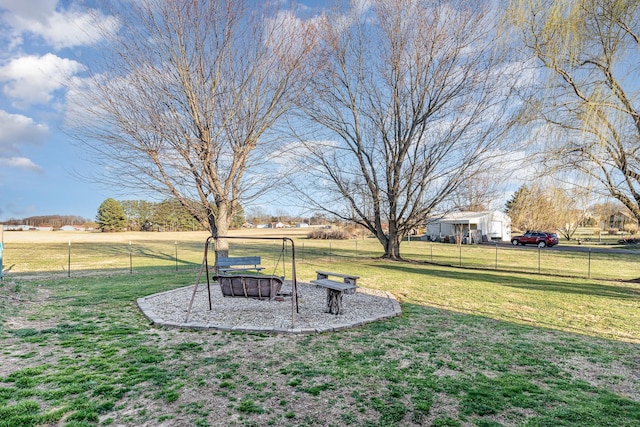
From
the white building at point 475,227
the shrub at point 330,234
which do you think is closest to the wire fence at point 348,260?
the white building at point 475,227

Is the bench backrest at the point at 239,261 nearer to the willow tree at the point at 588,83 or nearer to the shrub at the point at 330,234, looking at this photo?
the willow tree at the point at 588,83

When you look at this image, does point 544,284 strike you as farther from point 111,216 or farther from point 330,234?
point 111,216

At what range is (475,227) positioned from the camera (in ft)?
117

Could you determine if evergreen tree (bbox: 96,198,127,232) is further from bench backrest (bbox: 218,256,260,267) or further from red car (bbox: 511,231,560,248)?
red car (bbox: 511,231,560,248)

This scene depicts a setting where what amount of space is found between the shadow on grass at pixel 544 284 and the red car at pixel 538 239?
2047cm

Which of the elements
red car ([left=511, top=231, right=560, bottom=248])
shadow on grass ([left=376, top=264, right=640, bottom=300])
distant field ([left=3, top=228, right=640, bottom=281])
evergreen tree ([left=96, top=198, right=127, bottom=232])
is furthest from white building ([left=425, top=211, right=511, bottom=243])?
evergreen tree ([left=96, top=198, right=127, bottom=232])

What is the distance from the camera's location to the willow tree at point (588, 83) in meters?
7.43

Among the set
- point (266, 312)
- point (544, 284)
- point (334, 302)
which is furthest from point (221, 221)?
point (544, 284)

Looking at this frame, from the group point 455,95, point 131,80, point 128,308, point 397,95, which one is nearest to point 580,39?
point 455,95

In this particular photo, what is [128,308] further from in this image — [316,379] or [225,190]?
[225,190]

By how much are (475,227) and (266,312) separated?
112 feet

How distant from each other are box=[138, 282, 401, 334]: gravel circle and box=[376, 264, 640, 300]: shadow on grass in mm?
4765

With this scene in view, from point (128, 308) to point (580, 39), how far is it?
37.9ft

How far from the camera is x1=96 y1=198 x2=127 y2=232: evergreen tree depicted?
197ft
